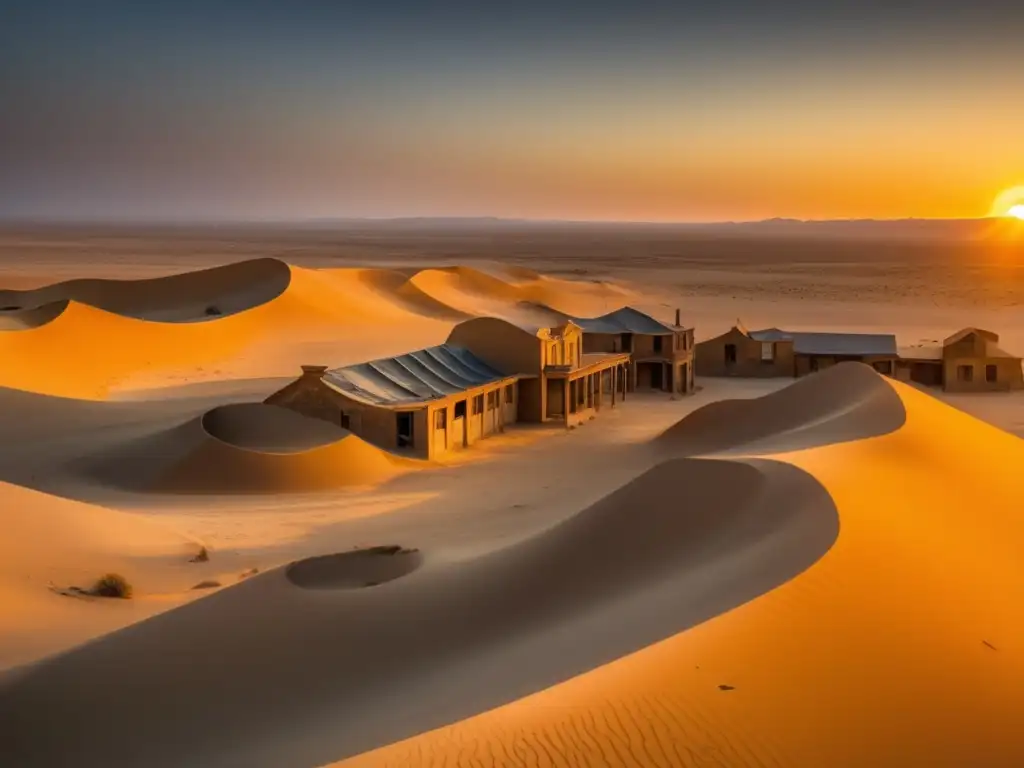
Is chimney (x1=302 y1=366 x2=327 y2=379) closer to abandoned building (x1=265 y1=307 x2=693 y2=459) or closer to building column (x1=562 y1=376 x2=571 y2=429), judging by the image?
abandoned building (x1=265 y1=307 x2=693 y2=459)

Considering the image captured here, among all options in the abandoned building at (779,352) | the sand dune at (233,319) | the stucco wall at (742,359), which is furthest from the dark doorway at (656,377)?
the sand dune at (233,319)

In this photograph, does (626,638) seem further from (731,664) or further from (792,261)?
(792,261)

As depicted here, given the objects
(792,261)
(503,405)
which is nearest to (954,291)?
(792,261)

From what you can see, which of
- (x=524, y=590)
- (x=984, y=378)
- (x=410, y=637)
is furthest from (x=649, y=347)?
(x=410, y=637)

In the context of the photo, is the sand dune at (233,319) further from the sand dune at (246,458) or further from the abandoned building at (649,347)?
the sand dune at (246,458)

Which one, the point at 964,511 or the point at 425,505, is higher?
the point at 964,511

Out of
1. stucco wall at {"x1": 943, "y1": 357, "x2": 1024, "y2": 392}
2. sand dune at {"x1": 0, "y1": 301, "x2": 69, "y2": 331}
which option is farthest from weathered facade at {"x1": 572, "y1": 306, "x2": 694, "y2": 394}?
sand dune at {"x1": 0, "y1": 301, "x2": 69, "y2": 331}
